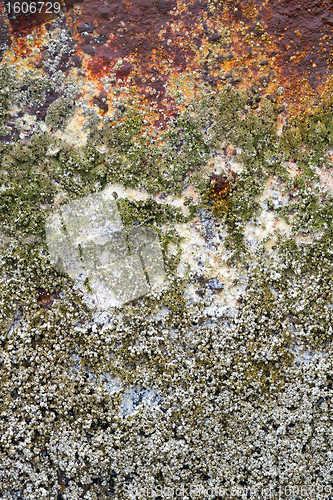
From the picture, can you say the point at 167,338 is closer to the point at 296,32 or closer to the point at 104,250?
the point at 104,250

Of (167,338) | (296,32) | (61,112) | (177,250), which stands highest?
(296,32)

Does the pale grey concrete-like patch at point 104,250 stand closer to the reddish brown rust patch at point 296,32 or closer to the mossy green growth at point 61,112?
the mossy green growth at point 61,112

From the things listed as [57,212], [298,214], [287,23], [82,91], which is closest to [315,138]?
[298,214]

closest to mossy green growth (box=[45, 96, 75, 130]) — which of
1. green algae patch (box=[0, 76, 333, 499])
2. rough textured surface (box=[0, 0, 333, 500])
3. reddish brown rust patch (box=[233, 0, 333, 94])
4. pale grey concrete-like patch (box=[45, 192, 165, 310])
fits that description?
rough textured surface (box=[0, 0, 333, 500])

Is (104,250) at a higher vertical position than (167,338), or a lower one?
higher

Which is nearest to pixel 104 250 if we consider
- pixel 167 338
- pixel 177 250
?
pixel 177 250

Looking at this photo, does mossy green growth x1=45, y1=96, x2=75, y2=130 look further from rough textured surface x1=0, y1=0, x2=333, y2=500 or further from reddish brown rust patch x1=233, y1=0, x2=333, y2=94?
reddish brown rust patch x1=233, y1=0, x2=333, y2=94
